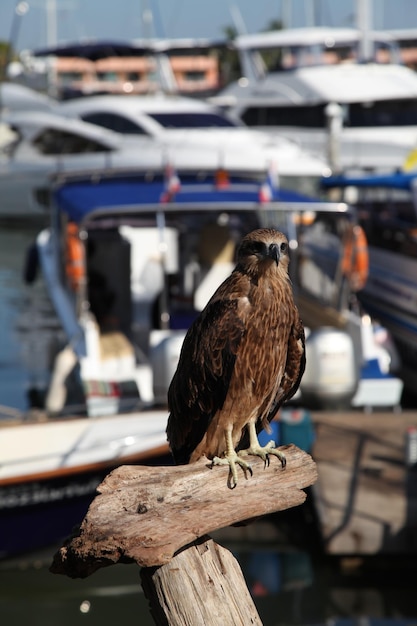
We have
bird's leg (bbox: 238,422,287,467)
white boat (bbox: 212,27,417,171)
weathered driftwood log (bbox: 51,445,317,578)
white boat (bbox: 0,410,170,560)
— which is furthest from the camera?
white boat (bbox: 212,27,417,171)

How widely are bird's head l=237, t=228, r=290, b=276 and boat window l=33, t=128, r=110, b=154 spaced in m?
23.1

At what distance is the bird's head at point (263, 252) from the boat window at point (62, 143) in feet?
75.7

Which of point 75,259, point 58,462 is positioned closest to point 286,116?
point 75,259

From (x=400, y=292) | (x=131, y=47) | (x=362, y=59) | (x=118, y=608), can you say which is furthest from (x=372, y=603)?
(x=131, y=47)

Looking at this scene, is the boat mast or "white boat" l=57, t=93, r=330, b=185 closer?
"white boat" l=57, t=93, r=330, b=185

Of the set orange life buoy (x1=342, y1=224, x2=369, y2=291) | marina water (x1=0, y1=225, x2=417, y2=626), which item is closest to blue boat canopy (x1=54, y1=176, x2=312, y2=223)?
orange life buoy (x1=342, y1=224, x2=369, y2=291)

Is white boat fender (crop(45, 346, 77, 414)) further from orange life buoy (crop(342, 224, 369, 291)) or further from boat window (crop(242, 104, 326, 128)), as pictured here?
boat window (crop(242, 104, 326, 128))

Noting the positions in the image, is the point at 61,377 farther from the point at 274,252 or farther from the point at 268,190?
the point at 274,252

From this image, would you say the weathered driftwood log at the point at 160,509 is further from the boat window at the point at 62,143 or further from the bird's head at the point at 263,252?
the boat window at the point at 62,143

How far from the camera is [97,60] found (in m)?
34.7

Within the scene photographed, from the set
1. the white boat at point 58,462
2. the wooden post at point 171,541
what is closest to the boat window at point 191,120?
the white boat at point 58,462

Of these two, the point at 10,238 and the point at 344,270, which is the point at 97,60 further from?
the point at 344,270

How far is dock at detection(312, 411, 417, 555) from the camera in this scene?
9406 millimetres

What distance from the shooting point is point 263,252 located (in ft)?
14.3
